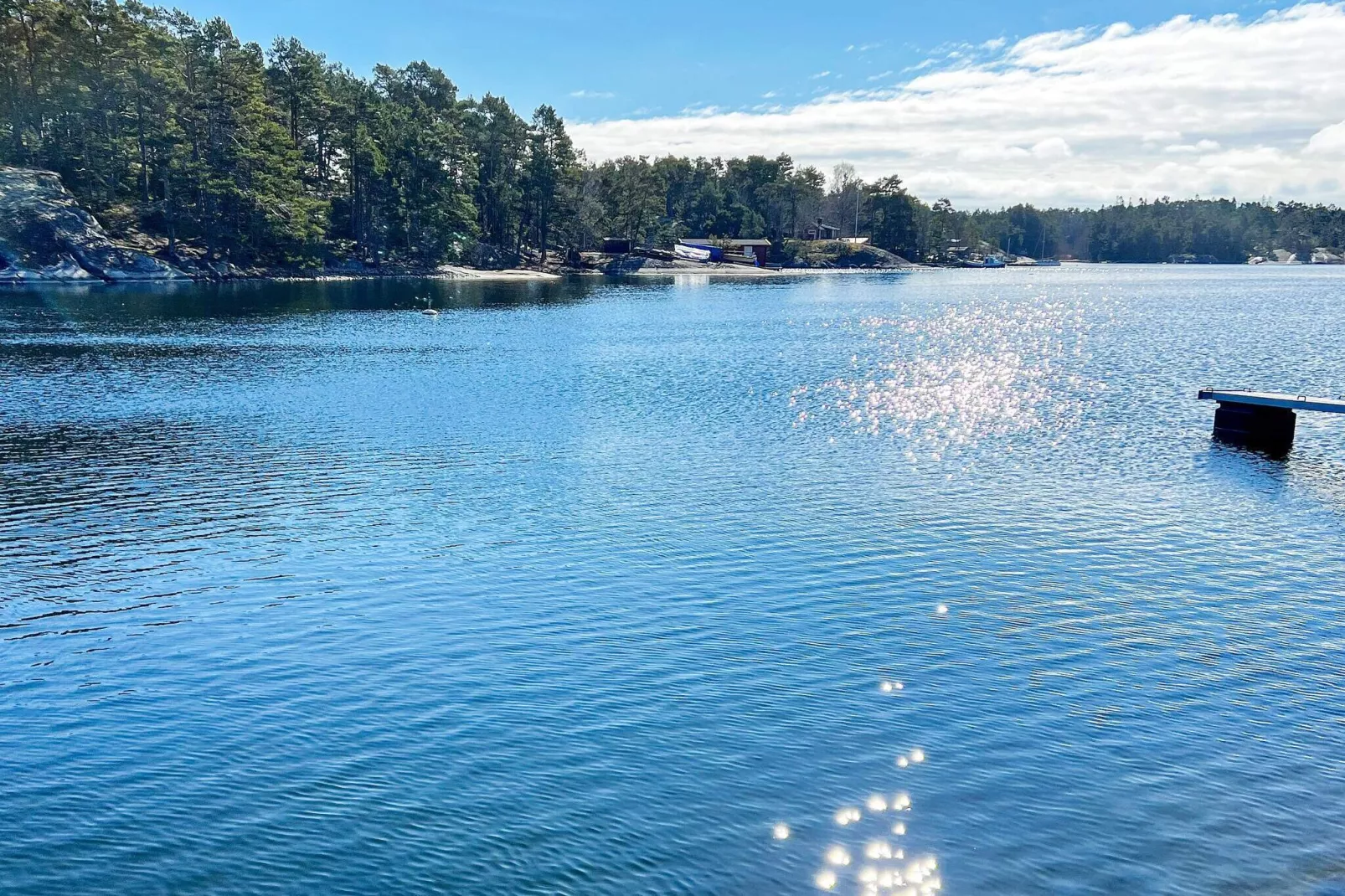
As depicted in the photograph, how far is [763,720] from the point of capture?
69.6 feet

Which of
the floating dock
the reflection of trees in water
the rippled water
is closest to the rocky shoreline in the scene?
the reflection of trees in water

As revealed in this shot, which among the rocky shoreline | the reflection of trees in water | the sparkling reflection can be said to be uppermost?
the rocky shoreline

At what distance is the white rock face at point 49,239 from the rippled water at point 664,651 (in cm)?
10720

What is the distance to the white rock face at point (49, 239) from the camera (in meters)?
142

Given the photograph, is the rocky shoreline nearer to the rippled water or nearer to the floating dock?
the rippled water

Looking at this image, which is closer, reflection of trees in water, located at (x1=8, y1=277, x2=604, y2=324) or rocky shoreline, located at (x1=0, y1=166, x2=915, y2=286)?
reflection of trees in water, located at (x1=8, y1=277, x2=604, y2=324)

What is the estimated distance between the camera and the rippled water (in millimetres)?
16797

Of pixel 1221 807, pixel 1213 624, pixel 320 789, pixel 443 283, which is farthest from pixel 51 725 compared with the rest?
pixel 443 283

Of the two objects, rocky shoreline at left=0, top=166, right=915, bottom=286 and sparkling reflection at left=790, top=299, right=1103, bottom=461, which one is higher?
rocky shoreline at left=0, top=166, right=915, bottom=286

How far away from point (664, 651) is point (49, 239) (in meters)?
158

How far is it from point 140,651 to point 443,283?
165909 mm

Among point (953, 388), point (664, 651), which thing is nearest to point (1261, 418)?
point (953, 388)

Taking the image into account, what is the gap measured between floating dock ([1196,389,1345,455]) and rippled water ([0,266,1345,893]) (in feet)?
5.69

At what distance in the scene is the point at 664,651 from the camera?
976 inches
